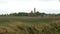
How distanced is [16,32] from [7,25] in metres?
0.85

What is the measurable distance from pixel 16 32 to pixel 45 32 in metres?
3.56

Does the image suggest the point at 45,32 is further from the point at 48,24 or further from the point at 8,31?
the point at 8,31

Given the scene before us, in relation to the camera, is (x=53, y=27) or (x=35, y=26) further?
(x=53, y=27)

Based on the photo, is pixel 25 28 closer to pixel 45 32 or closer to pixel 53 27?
pixel 45 32

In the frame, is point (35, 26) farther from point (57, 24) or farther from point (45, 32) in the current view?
point (57, 24)

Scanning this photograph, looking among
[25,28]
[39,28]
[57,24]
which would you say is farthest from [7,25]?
[57,24]

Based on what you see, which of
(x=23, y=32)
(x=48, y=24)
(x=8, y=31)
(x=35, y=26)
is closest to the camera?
(x=8, y=31)

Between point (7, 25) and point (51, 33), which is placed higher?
point (7, 25)

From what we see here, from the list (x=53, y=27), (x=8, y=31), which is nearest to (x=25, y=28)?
(x=8, y=31)

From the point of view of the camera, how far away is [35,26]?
20969mm

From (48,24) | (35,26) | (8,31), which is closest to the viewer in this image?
(8,31)

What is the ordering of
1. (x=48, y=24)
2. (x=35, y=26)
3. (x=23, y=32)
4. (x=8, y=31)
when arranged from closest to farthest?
(x=8, y=31)
(x=23, y=32)
(x=35, y=26)
(x=48, y=24)

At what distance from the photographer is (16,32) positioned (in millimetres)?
18891

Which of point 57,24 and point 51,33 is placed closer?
point 51,33
